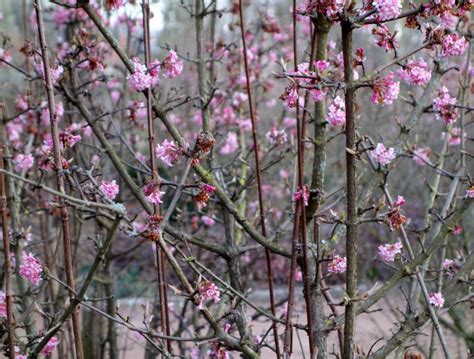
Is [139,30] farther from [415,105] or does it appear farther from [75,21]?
[415,105]

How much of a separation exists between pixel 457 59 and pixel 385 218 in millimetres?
6499

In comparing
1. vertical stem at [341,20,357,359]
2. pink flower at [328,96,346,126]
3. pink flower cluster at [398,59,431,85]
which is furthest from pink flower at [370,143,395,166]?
vertical stem at [341,20,357,359]

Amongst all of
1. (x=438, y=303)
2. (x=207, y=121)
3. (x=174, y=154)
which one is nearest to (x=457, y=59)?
(x=207, y=121)

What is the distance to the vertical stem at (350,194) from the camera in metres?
1.77

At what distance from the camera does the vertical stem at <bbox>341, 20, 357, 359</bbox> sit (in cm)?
177

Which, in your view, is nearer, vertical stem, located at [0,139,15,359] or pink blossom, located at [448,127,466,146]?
vertical stem, located at [0,139,15,359]

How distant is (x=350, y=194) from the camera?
1.87m

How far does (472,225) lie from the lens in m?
7.14

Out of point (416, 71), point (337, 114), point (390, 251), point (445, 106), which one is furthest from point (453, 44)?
point (390, 251)

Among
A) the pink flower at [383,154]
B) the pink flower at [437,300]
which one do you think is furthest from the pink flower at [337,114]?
the pink flower at [437,300]

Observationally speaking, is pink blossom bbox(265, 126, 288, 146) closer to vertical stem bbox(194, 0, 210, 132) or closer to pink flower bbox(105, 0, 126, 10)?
vertical stem bbox(194, 0, 210, 132)

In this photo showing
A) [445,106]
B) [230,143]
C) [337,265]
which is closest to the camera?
[337,265]

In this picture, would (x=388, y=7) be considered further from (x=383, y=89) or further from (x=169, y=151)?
(x=169, y=151)

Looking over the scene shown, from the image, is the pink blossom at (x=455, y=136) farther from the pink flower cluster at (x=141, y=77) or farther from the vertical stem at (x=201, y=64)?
the pink flower cluster at (x=141, y=77)
